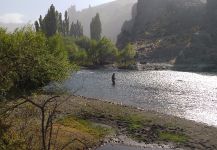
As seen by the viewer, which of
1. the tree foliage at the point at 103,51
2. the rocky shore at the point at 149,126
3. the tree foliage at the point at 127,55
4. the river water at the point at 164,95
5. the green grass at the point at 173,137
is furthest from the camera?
the tree foliage at the point at 127,55

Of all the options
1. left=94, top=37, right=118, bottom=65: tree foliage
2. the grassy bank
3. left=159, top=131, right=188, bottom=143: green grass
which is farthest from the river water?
left=94, top=37, right=118, bottom=65: tree foliage

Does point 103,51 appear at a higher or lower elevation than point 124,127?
higher

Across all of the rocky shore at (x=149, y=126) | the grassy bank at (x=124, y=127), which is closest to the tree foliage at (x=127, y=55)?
the rocky shore at (x=149, y=126)

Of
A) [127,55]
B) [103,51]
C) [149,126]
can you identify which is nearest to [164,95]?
[149,126]

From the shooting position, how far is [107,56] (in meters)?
186

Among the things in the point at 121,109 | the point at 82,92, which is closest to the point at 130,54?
the point at 82,92

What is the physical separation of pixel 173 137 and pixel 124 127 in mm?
7383

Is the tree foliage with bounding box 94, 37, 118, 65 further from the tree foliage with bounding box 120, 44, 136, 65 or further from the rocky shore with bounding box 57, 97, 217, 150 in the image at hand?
the rocky shore with bounding box 57, 97, 217, 150

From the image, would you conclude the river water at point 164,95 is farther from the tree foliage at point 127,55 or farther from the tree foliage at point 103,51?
the tree foliage at point 127,55

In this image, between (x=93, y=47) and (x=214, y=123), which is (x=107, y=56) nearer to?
(x=93, y=47)

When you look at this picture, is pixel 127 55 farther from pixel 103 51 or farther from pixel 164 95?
pixel 164 95

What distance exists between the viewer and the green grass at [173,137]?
4607cm

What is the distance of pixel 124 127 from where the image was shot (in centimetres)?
5059

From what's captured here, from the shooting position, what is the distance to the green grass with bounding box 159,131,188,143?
151ft
